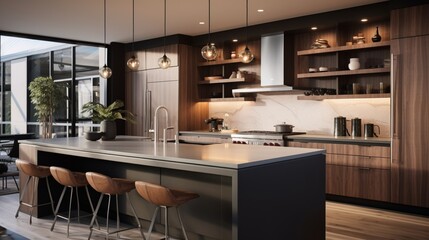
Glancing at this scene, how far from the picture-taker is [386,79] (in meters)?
5.97

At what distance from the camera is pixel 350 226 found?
470 centimetres

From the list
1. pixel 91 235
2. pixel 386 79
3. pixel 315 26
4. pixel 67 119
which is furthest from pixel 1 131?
pixel 386 79

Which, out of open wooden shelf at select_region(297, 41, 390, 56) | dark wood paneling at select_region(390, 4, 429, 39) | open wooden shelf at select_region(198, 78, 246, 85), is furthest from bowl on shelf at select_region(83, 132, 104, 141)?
dark wood paneling at select_region(390, 4, 429, 39)

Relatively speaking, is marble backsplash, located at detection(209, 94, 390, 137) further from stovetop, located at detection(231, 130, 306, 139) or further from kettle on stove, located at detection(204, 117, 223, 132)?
stovetop, located at detection(231, 130, 306, 139)

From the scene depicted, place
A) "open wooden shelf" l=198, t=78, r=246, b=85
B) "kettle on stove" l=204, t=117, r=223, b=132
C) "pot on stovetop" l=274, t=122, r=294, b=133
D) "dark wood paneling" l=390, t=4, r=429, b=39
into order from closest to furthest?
1. "dark wood paneling" l=390, t=4, r=429, b=39
2. "pot on stovetop" l=274, t=122, r=294, b=133
3. "open wooden shelf" l=198, t=78, r=246, b=85
4. "kettle on stove" l=204, t=117, r=223, b=132

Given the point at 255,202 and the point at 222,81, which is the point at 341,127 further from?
the point at 255,202

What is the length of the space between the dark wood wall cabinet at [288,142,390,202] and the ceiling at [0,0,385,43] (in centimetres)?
198

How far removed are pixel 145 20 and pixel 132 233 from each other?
142 inches

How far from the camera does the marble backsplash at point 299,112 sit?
614cm

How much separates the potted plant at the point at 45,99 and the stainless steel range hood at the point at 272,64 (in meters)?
3.67

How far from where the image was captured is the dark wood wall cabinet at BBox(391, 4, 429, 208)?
5.13 metres

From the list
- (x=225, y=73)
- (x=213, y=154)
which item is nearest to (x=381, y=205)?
(x=213, y=154)

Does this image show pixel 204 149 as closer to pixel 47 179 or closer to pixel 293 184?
pixel 293 184

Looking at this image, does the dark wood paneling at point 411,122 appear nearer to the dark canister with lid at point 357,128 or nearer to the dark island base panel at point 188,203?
the dark canister with lid at point 357,128
